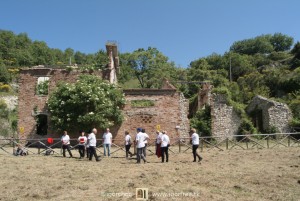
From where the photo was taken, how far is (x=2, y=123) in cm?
2897

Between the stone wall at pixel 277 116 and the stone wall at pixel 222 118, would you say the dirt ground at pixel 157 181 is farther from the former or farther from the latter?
the stone wall at pixel 277 116

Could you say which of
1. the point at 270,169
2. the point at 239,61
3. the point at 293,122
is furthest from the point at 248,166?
the point at 239,61

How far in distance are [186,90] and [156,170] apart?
28556mm

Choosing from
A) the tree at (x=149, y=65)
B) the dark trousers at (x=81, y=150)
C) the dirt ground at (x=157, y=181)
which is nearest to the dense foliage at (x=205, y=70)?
the tree at (x=149, y=65)

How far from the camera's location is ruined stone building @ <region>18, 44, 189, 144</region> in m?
21.1

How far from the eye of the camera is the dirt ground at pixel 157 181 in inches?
298

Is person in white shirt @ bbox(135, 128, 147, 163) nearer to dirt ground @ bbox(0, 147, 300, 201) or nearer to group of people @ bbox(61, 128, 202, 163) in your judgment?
group of people @ bbox(61, 128, 202, 163)

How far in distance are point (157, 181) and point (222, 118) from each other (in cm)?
1544

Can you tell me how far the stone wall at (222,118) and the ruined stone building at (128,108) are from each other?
2.61 meters

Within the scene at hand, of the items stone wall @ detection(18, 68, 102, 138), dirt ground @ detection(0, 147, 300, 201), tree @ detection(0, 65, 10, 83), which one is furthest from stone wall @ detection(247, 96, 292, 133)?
tree @ detection(0, 65, 10, 83)

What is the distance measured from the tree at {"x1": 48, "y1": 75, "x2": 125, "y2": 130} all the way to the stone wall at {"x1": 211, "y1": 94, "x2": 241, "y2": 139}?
23.4ft

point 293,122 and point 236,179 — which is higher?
point 293,122

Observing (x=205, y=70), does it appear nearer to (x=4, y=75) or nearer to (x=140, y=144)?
(x=4, y=75)

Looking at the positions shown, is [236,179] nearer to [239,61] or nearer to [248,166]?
[248,166]
